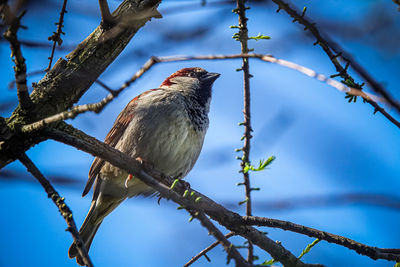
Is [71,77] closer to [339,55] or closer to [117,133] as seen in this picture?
[117,133]

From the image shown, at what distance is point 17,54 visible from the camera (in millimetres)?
1920

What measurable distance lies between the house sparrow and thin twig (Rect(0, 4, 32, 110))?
1.49 meters

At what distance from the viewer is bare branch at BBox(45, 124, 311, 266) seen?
2.19 m

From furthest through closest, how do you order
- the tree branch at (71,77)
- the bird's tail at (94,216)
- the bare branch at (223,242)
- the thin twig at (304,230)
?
the bird's tail at (94,216) → the thin twig at (304,230) → the tree branch at (71,77) → the bare branch at (223,242)

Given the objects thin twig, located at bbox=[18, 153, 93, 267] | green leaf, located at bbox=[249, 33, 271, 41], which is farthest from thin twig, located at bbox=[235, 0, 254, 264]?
thin twig, located at bbox=[18, 153, 93, 267]

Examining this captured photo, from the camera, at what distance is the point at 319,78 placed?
4.90 ft

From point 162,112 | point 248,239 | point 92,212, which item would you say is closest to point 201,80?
point 162,112

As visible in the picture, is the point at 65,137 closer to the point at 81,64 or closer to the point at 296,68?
the point at 81,64

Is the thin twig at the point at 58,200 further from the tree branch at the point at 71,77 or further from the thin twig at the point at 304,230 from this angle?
the thin twig at the point at 304,230

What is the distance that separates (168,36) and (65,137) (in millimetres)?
942

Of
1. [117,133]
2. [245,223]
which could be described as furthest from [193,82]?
[245,223]

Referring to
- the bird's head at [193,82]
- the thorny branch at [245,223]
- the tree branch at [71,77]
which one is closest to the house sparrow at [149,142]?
the bird's head at [193,82]

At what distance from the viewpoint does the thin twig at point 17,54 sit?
159cm

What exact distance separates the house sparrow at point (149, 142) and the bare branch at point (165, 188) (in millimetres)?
817
